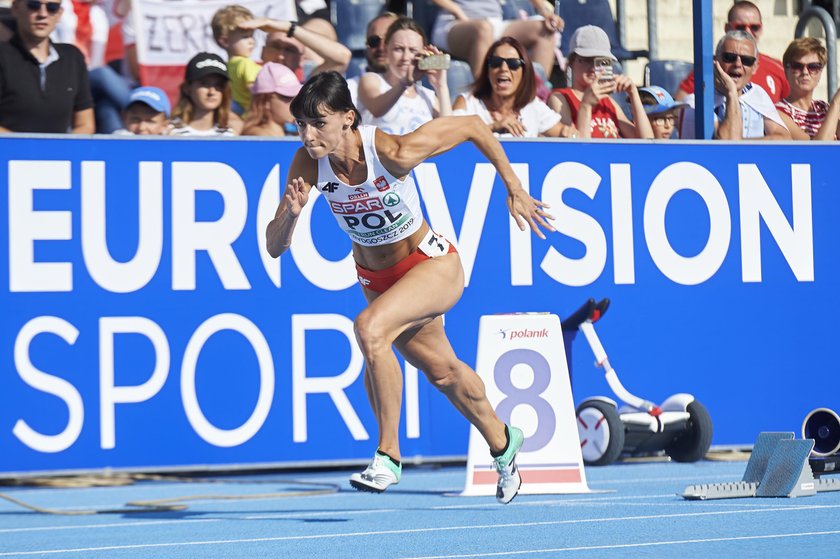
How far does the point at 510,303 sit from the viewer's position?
31.2 feet

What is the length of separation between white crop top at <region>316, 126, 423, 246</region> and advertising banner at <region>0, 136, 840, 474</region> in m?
2.37

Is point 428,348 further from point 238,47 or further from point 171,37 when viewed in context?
point 171,37

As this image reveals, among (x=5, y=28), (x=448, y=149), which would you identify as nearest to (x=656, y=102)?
(x=448, y=149)

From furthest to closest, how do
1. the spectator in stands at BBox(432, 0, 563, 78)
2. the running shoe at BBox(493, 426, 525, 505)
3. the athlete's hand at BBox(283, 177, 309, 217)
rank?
the spectator in stands at BBox(432, 0, 563, 78) → the running shoe at BBox(493, 426, 525, 505) → the athlete's hand at BBox(283, 177, 309, 217)

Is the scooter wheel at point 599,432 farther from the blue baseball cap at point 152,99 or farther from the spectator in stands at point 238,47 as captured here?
the blue baseball cap at point 152,99

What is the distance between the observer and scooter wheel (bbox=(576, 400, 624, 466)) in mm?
8969

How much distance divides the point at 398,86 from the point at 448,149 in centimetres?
300

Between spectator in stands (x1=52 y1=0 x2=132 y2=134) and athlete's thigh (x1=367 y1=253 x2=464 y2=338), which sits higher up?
spectator in stands (x1=52 y1=0 x2=132 y2=134)

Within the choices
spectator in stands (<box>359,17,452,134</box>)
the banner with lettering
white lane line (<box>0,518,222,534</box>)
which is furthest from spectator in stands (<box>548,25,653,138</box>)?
white lane line (<box>0,518,222,534</box>)

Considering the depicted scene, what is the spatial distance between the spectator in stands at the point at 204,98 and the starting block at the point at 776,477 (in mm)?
4263

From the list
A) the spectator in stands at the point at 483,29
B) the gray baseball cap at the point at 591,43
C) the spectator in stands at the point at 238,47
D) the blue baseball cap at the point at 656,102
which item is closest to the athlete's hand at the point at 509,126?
the gray baseball cap at the point at 591,43

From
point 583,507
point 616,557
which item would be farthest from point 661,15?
point 616,557

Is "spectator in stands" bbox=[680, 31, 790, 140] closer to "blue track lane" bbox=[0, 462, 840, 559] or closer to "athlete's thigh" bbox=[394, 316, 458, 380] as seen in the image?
"blue track lane" bbox=[0, 462, 840, 559]

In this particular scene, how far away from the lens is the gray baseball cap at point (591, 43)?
34.3ft
